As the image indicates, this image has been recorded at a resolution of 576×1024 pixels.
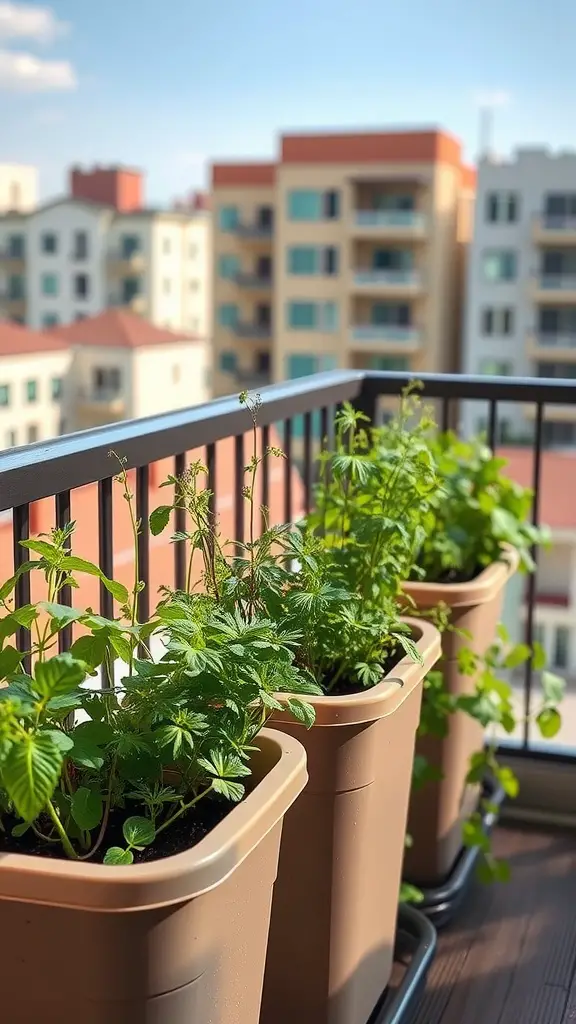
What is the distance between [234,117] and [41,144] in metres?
6.77

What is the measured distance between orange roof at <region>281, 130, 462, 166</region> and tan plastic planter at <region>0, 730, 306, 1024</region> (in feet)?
86.1

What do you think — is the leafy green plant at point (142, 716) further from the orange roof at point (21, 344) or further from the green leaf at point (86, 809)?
the orange roof at point (21, 344)

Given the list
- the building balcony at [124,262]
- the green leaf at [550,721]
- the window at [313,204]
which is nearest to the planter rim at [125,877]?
the green leaf at [550,721]

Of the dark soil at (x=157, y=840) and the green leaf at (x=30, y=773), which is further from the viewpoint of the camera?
the dark soil at (x=157, y=840)

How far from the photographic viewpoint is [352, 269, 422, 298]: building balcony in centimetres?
2678

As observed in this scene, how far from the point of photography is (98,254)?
28.8 metres

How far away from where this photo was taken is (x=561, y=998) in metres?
1.53

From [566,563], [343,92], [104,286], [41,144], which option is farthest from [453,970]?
[343,92]

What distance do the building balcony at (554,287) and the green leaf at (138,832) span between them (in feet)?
84.0

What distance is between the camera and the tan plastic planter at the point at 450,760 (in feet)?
5.61

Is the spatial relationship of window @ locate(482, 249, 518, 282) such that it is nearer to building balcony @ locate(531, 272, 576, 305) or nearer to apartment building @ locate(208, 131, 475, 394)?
building balcony @ locate(531, 272, 576, 305)

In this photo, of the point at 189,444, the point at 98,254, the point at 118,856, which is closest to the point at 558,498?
the point at 98,254

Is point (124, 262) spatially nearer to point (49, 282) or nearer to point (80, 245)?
point (80, 245)

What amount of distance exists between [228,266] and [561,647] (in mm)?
13691
